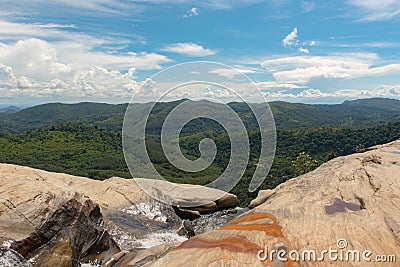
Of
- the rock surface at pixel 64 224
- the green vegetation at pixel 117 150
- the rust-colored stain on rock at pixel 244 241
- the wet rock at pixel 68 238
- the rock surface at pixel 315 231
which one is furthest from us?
the green vegetation at pixel 117 150

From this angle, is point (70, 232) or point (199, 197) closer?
point (70, 232)

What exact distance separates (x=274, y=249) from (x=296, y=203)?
3686 millimetres

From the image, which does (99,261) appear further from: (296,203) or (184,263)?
(296,203)

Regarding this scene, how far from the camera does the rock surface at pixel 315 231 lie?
9734 millimetres

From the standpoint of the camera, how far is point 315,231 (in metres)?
10.6

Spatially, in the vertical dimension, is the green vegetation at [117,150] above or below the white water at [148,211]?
below

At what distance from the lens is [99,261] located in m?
20.2

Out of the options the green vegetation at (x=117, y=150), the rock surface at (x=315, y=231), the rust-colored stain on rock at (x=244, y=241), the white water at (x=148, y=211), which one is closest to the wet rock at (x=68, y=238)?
the white water at (x=148, y=211)

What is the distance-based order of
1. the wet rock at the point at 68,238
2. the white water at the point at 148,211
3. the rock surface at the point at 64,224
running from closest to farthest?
the rock surface at the point at 64,224
the wet rock at the point at 68,238
the white water at the point at 148,211

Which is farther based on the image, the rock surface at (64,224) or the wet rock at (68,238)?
the wet rock at (68,238)

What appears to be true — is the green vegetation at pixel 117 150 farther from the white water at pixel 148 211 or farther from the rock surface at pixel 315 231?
the rock surface at pixel 315 231

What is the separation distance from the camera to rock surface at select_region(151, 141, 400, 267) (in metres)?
9.73

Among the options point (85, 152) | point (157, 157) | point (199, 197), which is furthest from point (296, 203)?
point (85, 152)

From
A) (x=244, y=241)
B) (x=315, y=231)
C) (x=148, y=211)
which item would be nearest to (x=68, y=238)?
(x=148, y=211)
